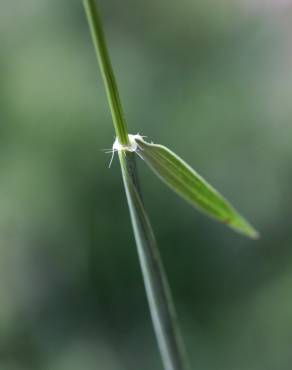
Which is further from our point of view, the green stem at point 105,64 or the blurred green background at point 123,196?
the blurred green background at point 123,196

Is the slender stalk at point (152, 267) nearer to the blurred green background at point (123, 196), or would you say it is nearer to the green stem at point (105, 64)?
the green stem at point (105, 64)

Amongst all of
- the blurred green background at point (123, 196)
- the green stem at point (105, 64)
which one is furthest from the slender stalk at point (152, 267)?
the blurred green background at point (123, 196)

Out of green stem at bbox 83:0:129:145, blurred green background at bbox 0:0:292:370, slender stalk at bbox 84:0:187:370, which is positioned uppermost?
blurred green background at bbox 0:0:292:370

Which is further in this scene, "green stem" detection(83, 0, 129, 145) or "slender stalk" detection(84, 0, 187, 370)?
"slender stalk" detection(84, 0, 187, 370)

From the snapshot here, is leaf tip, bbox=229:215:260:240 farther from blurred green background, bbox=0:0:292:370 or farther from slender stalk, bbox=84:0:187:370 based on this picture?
blurred green background, bbox=0:0:292:370

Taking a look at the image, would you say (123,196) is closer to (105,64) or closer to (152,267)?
(152,267)

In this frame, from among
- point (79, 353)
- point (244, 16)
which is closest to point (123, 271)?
point (79, 353)

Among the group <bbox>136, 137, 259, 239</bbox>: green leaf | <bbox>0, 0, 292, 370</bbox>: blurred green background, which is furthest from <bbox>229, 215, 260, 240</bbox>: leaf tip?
<bbox>0, 0, 292, 370</bbox>: blurred green background
